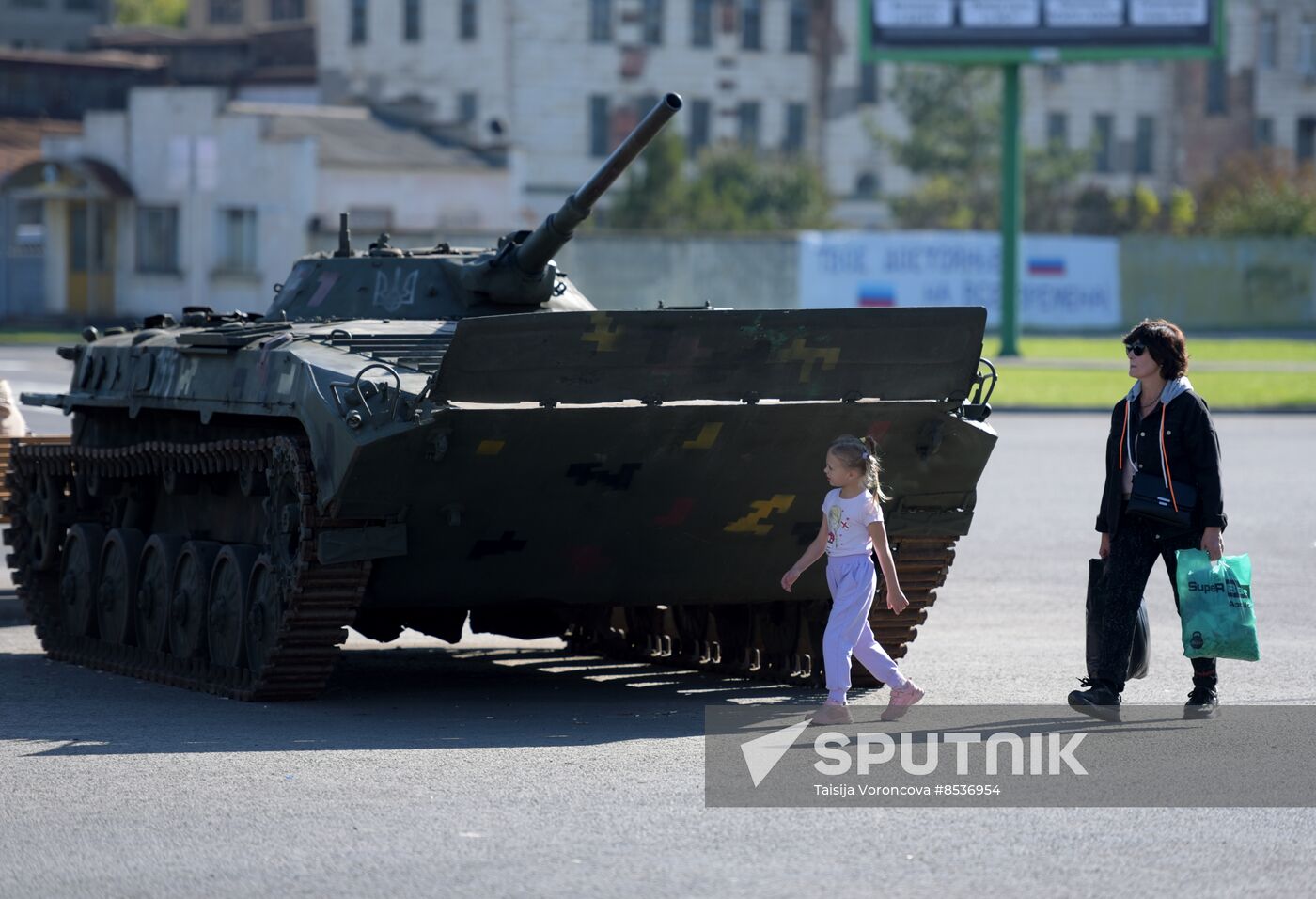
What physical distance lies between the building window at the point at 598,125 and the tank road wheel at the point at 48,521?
53.9 m

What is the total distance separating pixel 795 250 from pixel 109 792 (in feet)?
134

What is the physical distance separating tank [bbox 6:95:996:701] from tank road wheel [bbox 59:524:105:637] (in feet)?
1.00

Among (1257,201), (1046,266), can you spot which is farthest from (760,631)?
(1257,201)

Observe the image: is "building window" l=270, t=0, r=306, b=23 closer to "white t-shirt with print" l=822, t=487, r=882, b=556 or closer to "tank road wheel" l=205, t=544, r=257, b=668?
"tank road wheel" l=205, t=544, r=257, b=668

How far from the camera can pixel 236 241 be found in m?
49.2

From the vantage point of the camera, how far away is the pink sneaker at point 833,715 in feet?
31.3

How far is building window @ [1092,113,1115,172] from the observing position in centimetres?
7388

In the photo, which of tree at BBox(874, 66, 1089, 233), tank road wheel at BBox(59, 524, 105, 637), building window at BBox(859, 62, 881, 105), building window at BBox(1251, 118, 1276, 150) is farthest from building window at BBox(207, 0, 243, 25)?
tank road wheel at BBox(59, 524, 105, 637)

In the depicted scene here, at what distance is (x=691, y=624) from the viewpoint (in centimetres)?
1197

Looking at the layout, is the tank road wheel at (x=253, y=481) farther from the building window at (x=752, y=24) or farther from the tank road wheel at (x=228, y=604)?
the building window at (x=752, y=24)

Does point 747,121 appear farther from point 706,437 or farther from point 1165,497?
point 1165,497

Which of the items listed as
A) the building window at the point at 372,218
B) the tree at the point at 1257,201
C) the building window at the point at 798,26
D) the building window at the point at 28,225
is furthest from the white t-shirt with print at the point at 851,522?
the building window at the point at 798,26

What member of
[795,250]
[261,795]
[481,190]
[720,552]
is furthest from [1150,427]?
[481,190]

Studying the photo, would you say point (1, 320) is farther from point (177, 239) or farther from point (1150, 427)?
point (1150, 427)
